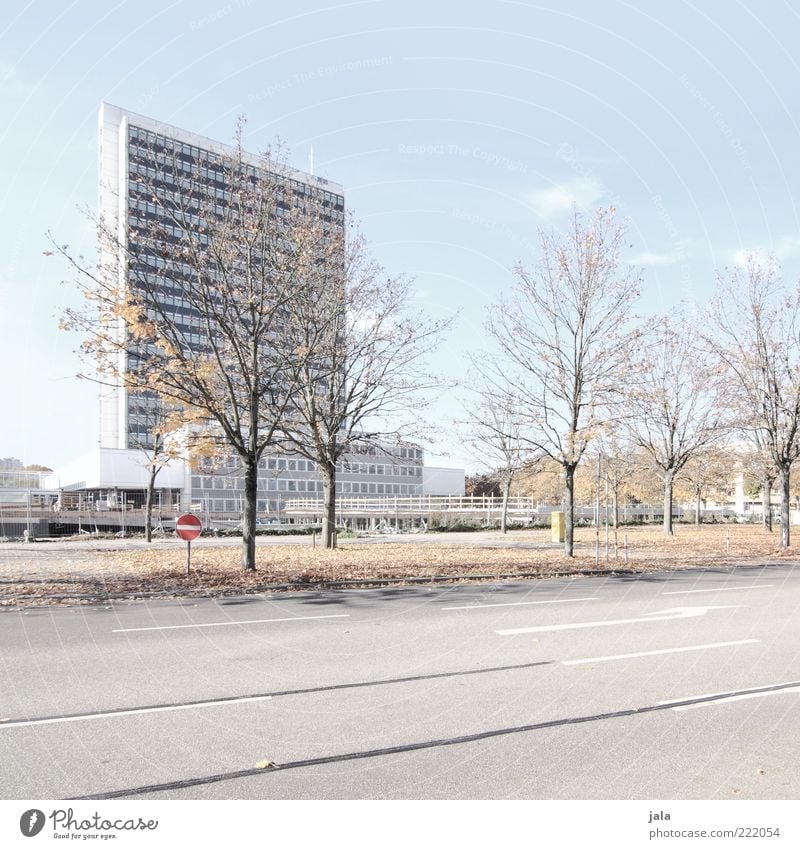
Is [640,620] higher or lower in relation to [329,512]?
lower

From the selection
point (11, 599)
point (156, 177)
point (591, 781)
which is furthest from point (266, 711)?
point (156, 177)

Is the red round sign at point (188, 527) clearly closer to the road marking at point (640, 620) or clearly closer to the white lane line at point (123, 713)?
the road marking at point (640, 620)

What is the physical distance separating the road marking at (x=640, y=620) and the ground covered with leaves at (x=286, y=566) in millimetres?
5399

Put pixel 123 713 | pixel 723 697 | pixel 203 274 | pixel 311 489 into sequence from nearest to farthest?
pixel 123 713
pixel 723 697
pixel 203 274
pixel 311 489

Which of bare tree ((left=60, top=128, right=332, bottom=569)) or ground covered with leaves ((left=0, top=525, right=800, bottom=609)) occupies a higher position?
bare tree ((left=60, top=128, right=332, bottom=569))

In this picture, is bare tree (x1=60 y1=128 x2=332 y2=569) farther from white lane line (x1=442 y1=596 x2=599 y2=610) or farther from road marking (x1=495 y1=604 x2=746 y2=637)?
road marking (x1=495 y1=604 x2=746 y2=637)

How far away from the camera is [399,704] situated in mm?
5953

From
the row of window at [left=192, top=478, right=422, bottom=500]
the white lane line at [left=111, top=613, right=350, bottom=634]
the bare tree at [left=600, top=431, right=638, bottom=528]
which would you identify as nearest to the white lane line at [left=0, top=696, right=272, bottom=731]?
the white lane line at [left=111, top=613, right=350, bottom=634]

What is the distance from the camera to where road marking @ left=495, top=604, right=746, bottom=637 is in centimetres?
953

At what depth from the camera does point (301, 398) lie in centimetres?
2647

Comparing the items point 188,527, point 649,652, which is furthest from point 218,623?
point 649,652

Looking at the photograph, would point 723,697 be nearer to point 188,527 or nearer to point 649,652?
point 649,652

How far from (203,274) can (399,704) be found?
12827mm

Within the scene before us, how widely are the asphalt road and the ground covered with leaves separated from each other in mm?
2565
